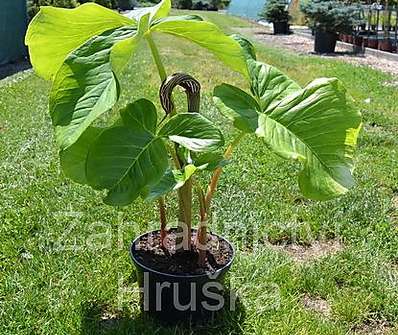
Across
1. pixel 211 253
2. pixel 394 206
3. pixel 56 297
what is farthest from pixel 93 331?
pixel 394 206

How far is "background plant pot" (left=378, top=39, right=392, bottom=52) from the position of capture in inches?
461

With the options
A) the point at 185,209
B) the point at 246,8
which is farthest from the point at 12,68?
the point at 246,8

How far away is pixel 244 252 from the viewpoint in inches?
102

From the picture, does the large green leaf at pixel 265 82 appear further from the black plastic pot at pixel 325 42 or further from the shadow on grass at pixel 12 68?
the black plastic pot at pixel 325 42

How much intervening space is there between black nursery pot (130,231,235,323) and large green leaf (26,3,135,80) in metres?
0.81

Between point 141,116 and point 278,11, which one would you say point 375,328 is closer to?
point 141,116

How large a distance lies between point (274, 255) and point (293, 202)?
0.74 meters

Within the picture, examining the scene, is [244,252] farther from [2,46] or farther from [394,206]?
[2,46]

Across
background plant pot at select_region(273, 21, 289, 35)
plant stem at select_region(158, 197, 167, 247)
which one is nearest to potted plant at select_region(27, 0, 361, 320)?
plant stem at select_region(158, 197, 167, 247)

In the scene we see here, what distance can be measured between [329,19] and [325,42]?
613mm

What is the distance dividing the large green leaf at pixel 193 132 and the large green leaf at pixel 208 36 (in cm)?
20

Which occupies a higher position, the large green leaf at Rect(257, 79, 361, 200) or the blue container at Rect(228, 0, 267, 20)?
the large green leaf at Rect(257, 79, 361, 200)

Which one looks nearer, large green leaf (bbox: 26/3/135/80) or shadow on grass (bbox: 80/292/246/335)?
large green leaf (bbox: 26/3/135/80)

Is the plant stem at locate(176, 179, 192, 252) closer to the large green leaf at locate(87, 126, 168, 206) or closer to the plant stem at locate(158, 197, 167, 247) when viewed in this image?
the plant stem at locate(158, 197, 167, 247)
